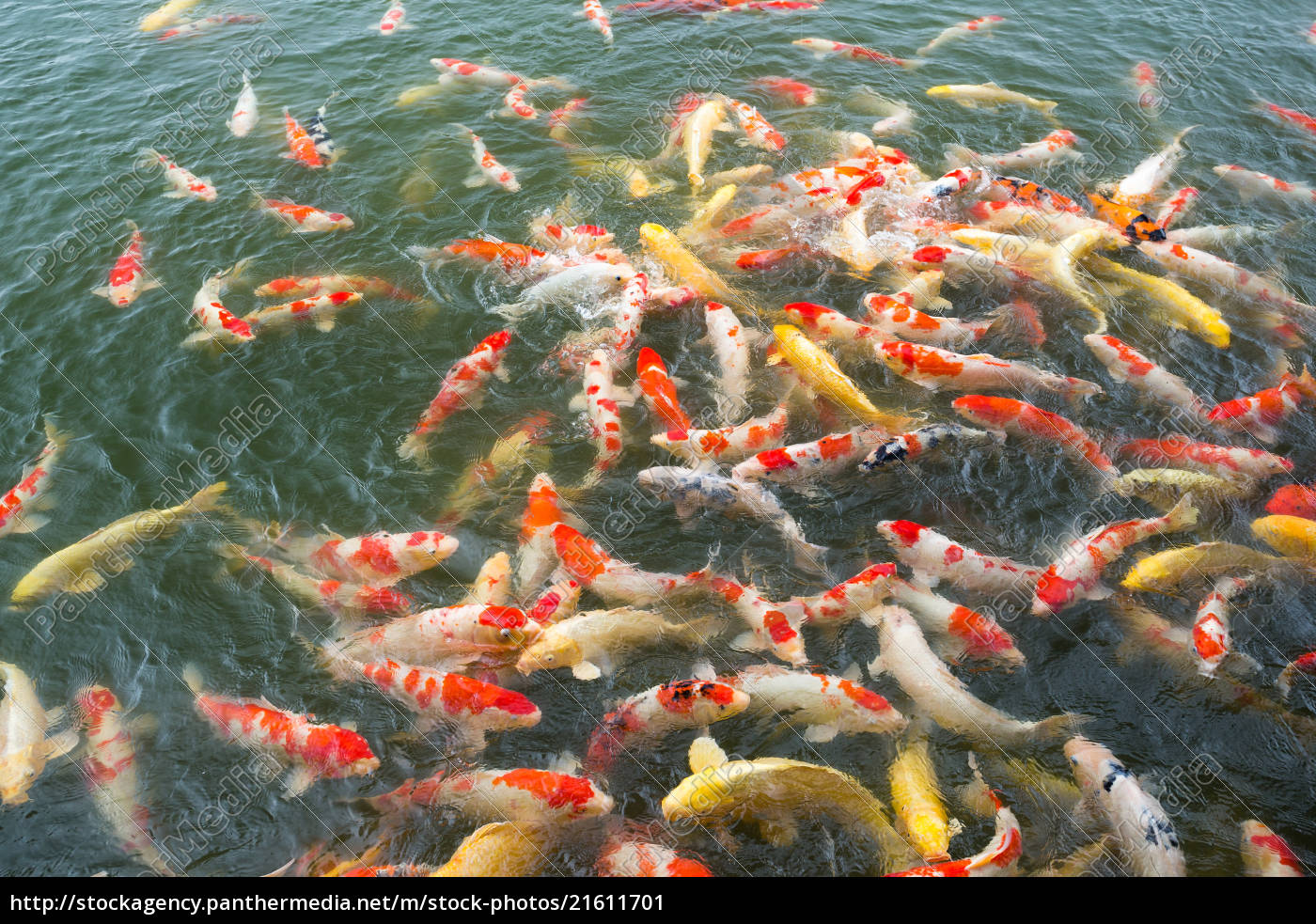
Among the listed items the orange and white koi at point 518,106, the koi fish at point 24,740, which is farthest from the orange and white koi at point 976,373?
the koi fish at point 24,740

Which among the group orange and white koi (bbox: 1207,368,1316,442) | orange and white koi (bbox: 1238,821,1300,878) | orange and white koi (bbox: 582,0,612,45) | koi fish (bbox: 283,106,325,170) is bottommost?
orange and white koi (bbox: 1238,821,1300,878)

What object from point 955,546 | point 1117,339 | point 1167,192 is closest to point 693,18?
point 1167,192

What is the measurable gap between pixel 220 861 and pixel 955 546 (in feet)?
17.9

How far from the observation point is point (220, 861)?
493cm

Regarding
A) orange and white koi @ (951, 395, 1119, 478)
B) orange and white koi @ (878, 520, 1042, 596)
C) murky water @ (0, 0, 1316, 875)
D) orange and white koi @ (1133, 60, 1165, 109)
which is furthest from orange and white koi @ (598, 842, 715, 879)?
orange and white koi @ (1133, 60, 1165, 109)

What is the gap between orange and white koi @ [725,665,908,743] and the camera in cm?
531

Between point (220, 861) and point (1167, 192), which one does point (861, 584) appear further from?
point (1167, 192)

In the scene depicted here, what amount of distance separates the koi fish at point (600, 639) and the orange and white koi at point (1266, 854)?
350 centimetres

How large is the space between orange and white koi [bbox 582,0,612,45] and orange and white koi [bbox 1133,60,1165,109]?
8.21m

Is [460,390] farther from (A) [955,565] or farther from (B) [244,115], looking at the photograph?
(B) [244,115]

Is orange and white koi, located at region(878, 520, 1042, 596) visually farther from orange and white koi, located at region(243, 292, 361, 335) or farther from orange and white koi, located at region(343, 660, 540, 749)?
orange and white koi, located at region(243, 292, 361, 335)

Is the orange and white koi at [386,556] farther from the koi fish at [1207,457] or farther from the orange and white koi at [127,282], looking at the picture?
the koi fish at [1207,457]

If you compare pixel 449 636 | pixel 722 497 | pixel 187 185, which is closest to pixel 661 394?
pixel 722 497

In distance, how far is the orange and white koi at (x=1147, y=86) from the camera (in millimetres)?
11680
